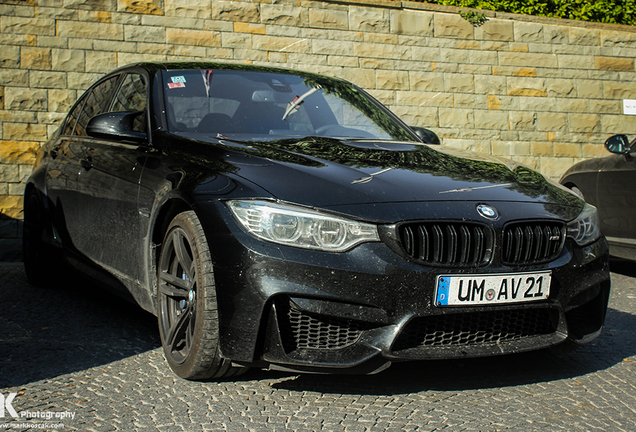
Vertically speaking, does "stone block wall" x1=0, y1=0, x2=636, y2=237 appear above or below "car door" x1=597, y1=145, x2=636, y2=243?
above

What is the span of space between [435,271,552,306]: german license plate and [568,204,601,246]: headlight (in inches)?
12.0

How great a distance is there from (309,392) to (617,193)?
4.39 m

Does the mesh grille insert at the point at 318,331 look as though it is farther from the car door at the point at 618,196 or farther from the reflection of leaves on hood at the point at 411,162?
the car door at the point at 618,196

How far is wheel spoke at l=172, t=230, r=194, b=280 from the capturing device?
3191 millimetres

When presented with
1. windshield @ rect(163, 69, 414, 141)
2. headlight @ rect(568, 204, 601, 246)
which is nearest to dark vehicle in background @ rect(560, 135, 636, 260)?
windshield @ rect(163, 69, 414, 141)

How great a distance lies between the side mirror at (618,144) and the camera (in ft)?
20.4

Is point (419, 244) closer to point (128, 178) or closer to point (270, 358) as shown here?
point (270, 358)

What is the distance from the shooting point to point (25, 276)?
630 centimetres

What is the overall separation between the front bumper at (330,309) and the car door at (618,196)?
12.2 feet

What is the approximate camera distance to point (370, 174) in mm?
3174

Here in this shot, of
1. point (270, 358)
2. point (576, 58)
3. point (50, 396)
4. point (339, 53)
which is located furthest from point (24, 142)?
point (576, 58)

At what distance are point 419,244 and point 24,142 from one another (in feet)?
23.3

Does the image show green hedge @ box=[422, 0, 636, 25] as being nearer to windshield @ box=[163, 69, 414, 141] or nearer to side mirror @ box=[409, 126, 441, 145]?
side mirror @ box=[409, 126, 441, 145]

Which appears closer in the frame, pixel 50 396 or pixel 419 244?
pixel 419 244
